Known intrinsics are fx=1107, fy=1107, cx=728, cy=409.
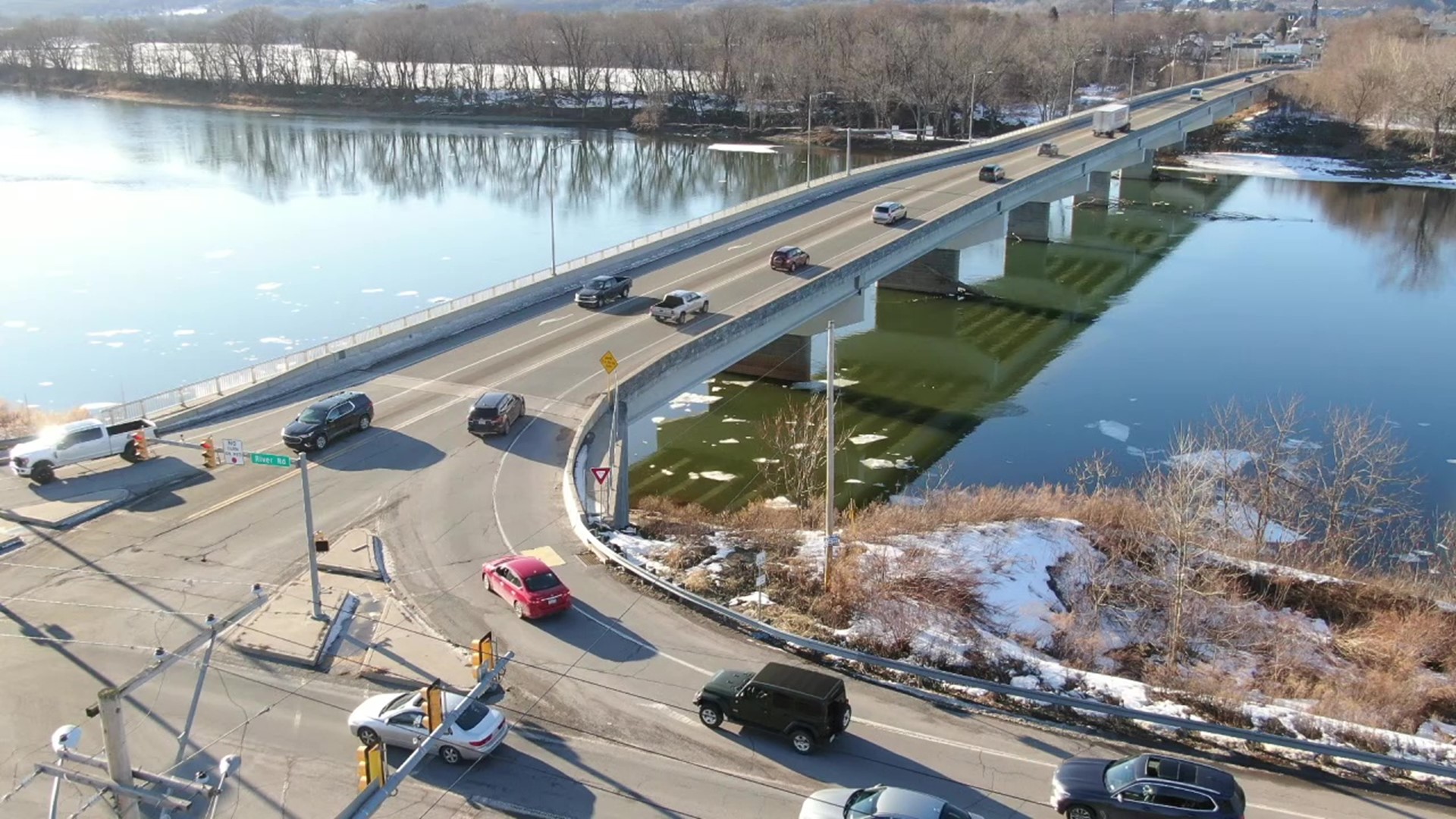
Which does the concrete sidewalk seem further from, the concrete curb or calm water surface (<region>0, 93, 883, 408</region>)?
calm water surface (<region>0, 93, 883, 408</region>)

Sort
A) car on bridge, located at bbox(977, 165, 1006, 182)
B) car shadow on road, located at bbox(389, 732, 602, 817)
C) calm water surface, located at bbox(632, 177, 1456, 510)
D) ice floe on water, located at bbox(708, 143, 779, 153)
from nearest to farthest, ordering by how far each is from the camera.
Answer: car shadow on road, located at bbox(389, 732, 602, 817) < calm water surface, located at bbox(632, 177, 1456, 510) < car on bridge, located at bbox(977, 165, 1006, 182) < ice floe on water, located at bbox(708, 143, 779, 153)

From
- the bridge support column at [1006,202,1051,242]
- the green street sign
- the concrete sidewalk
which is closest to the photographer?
the concrete sidewalk

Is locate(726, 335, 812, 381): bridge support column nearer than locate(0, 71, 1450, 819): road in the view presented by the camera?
No

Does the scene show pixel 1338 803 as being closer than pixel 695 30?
Yes

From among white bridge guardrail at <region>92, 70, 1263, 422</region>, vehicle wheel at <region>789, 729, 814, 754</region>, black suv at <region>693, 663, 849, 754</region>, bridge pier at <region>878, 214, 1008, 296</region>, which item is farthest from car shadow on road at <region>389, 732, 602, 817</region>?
bridge pier at <region>878, 214, 1008, 296</region>

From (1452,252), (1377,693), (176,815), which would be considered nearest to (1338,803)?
(1377,693)

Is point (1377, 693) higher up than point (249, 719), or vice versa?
point (249, 719)

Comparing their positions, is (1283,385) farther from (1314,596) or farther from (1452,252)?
(1452,252)
